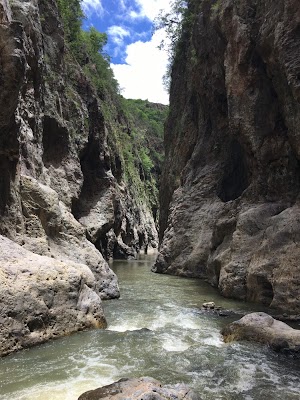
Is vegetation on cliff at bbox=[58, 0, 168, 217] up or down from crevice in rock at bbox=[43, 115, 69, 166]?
up

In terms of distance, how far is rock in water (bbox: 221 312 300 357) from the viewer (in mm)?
6779

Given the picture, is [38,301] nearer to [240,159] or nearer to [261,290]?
[261,290]

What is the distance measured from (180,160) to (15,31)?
58.5 ft

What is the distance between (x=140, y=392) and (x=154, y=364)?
184 centimetres

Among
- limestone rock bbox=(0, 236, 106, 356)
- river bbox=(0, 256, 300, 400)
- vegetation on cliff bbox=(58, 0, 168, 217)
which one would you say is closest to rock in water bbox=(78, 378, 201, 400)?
river bbox=(0, 256, 300, 400)

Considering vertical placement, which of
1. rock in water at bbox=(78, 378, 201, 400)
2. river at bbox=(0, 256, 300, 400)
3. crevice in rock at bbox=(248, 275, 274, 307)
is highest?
crevice in rock at bbox=(248, 275, 274, 307)

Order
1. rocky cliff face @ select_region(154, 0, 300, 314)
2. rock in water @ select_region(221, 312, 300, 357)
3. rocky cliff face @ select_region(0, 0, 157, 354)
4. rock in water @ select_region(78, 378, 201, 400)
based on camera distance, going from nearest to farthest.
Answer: rock in water @ select_region(78, 378, 201, 400), rock in water @ select_region(221, 312, 300, 357), rocky cliff face @ select_region(0, 0, 157, 354), rocky cliff face @ select_region(154, 0, 300, 314)

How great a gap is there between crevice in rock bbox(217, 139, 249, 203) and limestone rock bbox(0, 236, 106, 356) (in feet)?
47.1

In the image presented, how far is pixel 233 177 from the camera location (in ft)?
71.9

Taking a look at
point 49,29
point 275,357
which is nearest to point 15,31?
point 275,357

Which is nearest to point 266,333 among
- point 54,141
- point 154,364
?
point 154,364

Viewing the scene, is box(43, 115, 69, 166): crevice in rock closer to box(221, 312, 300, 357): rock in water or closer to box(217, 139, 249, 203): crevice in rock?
box(217, 139, 249, 203): crevice in rock


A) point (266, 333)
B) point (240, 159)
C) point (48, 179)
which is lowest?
point (266, 333)

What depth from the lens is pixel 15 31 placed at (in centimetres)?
1016
